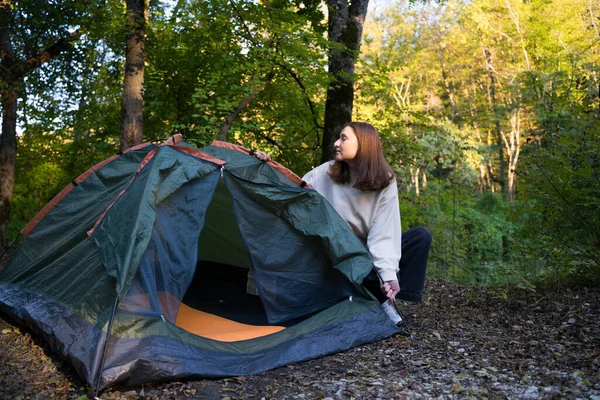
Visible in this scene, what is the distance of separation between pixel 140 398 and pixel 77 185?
195 cm

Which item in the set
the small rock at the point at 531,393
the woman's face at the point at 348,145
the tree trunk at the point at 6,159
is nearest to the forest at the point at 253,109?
the tree trunk at the point at 6,159

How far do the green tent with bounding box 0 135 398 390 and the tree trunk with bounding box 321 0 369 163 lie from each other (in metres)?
2.64

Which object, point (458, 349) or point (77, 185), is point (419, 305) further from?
point (77, 185)

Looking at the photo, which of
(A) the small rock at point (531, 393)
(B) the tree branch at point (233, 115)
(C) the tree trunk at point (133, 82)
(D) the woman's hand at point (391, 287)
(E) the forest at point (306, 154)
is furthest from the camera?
(B) the tree branch at point (233, 115)

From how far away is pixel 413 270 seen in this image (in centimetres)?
344

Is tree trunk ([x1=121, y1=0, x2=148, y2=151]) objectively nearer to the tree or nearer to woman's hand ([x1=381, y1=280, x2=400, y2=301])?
the tree

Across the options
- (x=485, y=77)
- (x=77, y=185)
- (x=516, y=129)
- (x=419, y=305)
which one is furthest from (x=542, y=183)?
(x=485, y=77)

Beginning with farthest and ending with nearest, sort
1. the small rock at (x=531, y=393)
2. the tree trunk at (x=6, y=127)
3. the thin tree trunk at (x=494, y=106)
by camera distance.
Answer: the thin tree trunk at (x=494, y=106), the tree trunk at (x=6, y=127), the small rock at (x=531, y=393)

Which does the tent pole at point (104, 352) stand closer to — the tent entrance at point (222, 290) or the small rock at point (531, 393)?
the tent entrance at point (222, 290)

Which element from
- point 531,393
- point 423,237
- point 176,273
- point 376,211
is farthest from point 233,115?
point 531,393

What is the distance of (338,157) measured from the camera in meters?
3.42

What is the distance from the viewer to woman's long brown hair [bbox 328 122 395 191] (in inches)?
131

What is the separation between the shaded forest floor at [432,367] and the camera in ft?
7.91

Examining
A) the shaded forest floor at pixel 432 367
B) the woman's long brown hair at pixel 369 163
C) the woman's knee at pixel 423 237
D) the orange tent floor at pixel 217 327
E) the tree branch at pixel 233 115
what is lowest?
the shaded forest floor at pixel 432 367
